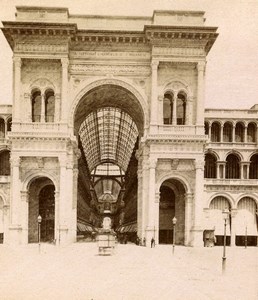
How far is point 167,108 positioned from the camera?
42062 mm

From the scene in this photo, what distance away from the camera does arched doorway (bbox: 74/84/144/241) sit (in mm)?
43562

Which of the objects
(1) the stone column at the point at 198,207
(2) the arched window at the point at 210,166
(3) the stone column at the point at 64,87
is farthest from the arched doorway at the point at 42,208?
(2) the arched window at the point at 210,166

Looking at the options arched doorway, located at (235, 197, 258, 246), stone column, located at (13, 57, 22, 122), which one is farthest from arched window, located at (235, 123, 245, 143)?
stone column, located at (13, 57, 22, 122)

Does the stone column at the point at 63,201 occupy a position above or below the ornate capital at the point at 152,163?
below

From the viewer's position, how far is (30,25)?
3828cm

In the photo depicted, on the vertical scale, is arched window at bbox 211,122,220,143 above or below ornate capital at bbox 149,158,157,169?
above

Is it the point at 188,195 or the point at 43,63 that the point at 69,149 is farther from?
the point at 188,195

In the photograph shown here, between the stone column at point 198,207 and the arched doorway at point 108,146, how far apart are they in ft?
21.3

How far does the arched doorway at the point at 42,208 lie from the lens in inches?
1640

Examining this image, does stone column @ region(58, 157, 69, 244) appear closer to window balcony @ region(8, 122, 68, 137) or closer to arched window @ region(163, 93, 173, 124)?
window balcony @ region(8, 122, 68, 137)

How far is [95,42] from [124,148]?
32116 millimetres

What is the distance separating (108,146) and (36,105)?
33.0 m

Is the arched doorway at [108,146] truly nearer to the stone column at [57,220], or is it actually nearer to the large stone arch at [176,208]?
the stone column at [57,220]

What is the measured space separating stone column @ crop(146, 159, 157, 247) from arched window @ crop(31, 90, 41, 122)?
10.1 metres
